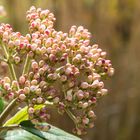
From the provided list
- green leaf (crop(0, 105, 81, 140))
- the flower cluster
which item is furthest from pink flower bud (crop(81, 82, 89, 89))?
green leaf (crop(0, 105, 81, 140))

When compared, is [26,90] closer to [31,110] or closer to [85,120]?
[31,110]

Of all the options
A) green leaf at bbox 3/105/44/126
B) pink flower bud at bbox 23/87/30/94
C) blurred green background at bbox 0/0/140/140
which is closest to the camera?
pink flower bud at bbox 23/87/30/94

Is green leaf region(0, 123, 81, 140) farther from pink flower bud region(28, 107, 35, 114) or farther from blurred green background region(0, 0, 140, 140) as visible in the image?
blurred green background region(0, 0, 140, 140)

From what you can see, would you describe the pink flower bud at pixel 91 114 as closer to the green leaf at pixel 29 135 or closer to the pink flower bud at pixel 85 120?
the pink flower bud at pixel 85 120

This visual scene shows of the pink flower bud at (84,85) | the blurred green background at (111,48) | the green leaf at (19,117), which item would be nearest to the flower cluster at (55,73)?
the pink flower bud at (84,85)

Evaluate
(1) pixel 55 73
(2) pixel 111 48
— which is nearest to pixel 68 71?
(1) pixel 55 73
